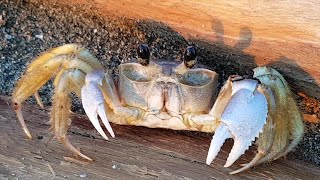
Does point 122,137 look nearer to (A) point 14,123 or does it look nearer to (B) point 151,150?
(B) point 151,150

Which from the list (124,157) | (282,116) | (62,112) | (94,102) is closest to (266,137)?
(282,116)

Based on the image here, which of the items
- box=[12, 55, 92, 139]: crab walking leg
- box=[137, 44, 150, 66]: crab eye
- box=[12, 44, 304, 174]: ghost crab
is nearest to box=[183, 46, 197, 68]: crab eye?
box=[12, 44, 304, 174]: ghost crab

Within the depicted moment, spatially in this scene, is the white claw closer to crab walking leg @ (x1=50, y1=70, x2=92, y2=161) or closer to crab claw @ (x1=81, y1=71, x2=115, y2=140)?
crab claw @ (x1=81, y1=71, x2=115, y2=140)

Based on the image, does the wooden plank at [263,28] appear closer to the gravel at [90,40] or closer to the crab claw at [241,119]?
the gravel at [90,40]

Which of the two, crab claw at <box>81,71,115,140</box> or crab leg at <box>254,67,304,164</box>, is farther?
crab leg at <box>254,67,304,164</box>

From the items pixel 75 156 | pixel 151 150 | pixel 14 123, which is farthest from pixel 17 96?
pixel 151 150

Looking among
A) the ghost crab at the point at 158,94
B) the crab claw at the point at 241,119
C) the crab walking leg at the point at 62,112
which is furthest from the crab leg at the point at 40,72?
the crab claw at the point at 241,119

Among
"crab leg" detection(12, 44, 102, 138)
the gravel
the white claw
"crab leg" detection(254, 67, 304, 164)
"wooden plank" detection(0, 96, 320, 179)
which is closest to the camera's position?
the white claw
